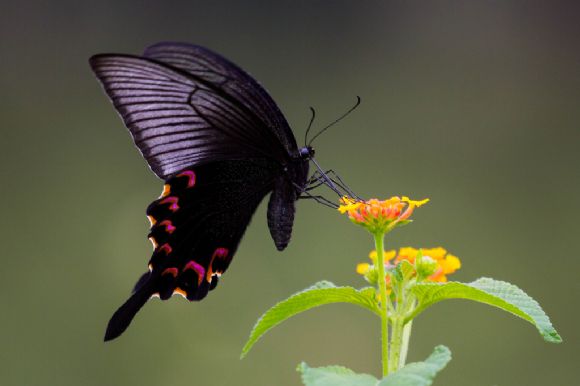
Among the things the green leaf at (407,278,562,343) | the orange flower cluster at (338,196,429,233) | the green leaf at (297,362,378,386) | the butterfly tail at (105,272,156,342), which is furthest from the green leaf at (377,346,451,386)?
the butterfly tail at (105,272,156,342)

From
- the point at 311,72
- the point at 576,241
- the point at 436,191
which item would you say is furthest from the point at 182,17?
the point at 576,241

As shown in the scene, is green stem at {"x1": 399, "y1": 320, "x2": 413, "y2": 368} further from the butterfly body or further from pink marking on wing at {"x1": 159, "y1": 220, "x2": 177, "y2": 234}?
pink marking on wing at {"x1": 159, "y1": 220, "x2": 177, "y2": 234}

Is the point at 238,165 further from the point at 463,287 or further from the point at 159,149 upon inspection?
the point at 463,287

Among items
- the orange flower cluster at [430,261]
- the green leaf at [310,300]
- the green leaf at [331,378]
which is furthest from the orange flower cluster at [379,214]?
the green leaf at [331,378]

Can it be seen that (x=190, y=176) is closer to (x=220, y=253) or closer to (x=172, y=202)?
(x=172, y=202)

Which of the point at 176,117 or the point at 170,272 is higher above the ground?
the point at 176,117

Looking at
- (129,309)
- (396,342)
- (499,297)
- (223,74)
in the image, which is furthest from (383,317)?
(223,74)
